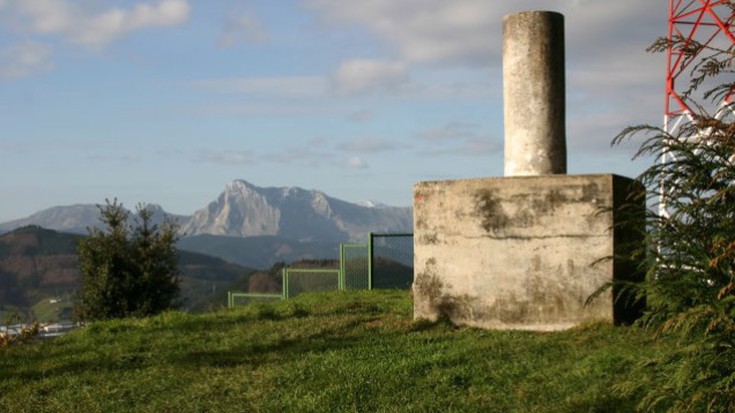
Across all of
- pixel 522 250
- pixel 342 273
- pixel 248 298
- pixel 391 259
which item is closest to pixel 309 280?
pixel 342 273

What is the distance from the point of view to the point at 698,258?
5539 millimetres

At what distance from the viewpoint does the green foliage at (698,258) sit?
16.9 feet

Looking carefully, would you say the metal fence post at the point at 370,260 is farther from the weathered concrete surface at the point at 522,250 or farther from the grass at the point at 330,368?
the weathered concrete surface at the point at 522,250

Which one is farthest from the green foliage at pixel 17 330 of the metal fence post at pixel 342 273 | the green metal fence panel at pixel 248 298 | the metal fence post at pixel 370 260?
the metal fence post at pixel 370 260

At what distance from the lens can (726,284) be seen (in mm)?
5336

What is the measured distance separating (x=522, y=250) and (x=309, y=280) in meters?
12.8

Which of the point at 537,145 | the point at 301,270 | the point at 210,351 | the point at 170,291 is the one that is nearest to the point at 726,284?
the point at 537,145

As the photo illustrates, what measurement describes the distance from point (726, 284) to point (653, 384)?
1.06 meters

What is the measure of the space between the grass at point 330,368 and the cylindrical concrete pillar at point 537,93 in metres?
2.44

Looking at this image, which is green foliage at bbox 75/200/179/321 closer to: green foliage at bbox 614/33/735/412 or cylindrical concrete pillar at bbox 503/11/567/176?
cylindrical concrete pillar at bbox 503/11/567/176

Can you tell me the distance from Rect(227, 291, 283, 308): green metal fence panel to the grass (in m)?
10.3

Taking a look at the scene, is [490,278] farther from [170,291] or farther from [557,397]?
[170,291]

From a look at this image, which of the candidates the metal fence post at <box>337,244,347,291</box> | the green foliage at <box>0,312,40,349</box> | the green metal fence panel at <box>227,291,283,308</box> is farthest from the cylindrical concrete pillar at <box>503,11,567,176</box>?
the green metal fence panel at <box>227,291,283,308</box>

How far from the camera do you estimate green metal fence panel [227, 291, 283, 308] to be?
73.3 feet
